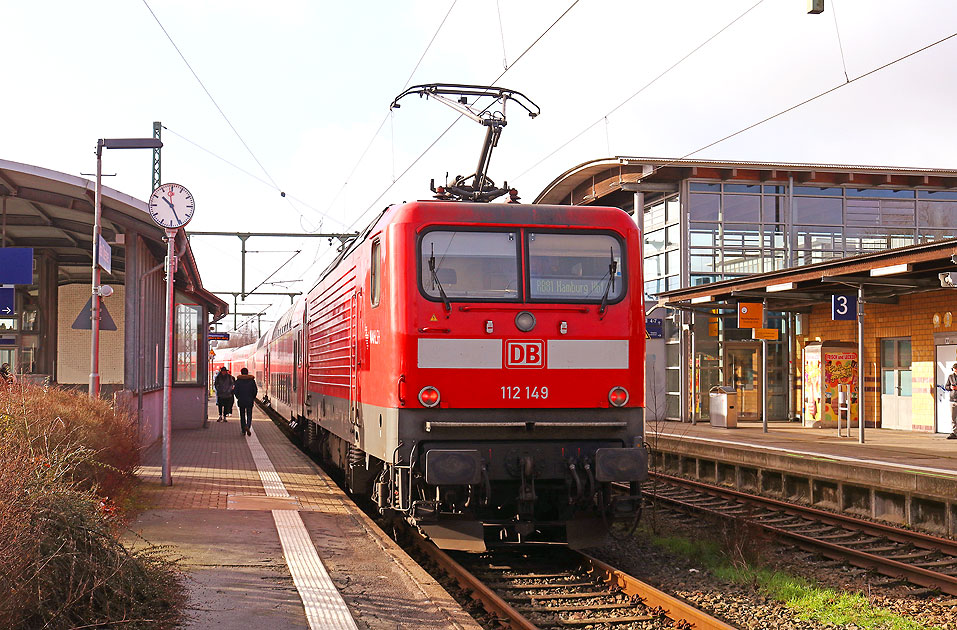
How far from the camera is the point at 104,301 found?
2002 centimetres

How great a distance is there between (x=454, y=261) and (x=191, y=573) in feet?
10.5

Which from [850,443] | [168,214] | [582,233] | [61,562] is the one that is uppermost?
[168,214]

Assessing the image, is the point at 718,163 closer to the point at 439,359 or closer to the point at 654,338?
the point at 654,338

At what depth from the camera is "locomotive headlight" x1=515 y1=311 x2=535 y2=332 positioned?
8016mm

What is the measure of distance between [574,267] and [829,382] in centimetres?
1497

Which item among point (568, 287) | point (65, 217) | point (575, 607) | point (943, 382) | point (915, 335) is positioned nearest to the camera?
point (575, 607)

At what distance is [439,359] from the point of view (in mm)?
7871

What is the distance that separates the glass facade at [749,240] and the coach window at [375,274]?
17.4 metres

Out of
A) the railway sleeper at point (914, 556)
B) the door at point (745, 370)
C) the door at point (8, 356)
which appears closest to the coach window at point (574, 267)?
the railway sleeper at point (914, 556)

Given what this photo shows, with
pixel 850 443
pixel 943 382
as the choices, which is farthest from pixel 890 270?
pixel 943 382

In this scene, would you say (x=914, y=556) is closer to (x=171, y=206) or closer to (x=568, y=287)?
(x=568, y=287)

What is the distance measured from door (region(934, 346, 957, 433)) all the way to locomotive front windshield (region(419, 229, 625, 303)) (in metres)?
13.5

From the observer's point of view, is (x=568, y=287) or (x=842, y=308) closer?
(x=568, y=287)

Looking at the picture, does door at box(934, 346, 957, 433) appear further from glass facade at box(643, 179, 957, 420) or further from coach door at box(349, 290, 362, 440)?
coach door at box(349, 290, 362, 440)
